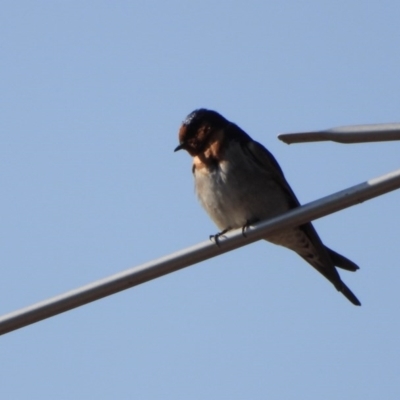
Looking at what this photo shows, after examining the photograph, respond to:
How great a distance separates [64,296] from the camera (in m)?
4.65

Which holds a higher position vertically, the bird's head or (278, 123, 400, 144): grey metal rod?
the bird's head

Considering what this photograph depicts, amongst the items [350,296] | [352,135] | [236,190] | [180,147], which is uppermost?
[180,147]

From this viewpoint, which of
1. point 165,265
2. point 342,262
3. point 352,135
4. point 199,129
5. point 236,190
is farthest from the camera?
point 199,129

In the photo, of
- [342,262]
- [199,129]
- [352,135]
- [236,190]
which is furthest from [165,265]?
[199,129]

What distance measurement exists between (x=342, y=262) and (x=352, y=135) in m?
3.79

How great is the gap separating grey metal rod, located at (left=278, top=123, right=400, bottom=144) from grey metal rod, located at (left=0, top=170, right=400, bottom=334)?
168 mm

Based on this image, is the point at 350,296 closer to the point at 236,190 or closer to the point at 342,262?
the point at 342,262

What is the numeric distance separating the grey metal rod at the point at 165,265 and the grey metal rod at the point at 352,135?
17 centimetres

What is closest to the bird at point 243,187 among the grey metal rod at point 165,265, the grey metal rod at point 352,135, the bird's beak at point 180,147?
the bird's beak at point 180,147

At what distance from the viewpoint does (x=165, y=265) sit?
4.79 meters

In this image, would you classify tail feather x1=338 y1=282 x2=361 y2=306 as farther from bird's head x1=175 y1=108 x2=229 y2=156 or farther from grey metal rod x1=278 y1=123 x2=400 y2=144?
grey metal rod x1=278 y1=123 x2=400 y2=144

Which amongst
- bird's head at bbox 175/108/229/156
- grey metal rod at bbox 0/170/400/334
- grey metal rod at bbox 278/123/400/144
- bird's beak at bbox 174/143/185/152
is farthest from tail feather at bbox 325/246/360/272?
grey metal rod at bbox 278/123/400/144

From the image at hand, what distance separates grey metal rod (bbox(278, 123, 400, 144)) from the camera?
4582mm

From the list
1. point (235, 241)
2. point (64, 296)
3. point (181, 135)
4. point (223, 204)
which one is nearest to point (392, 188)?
point (235, 241)
